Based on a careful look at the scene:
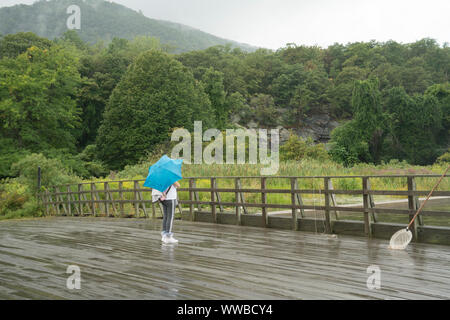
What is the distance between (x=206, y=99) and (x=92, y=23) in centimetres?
12624

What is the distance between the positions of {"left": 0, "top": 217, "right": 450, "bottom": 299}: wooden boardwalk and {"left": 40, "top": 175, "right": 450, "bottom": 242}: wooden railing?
0.56m

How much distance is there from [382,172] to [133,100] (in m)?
25.6

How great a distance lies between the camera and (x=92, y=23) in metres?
167

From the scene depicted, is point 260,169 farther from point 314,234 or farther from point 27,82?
point 27,82

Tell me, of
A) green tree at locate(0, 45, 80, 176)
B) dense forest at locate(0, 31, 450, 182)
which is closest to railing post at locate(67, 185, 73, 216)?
dense forest at locate(0, 31, 450, 182)

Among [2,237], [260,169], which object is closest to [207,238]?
[2,237]

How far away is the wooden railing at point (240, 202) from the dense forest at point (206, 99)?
21957 mm

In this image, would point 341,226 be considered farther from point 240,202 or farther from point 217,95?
point 217,95

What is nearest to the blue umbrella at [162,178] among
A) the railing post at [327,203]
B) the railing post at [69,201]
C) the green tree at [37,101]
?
the railing post at [327,203]

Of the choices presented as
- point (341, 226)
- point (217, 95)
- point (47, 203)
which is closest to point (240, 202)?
point (341, 226)

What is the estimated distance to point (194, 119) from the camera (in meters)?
48.5

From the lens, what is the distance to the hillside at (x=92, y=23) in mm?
144375

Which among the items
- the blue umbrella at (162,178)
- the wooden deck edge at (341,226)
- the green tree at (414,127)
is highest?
the green tree at (414,127)

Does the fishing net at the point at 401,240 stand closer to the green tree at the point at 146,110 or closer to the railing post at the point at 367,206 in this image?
the railing post at the point at 367,206
